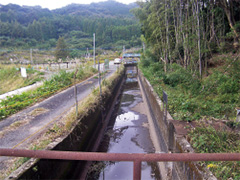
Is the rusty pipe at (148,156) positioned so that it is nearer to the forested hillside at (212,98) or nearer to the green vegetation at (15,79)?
the forested hillside at (212,98)

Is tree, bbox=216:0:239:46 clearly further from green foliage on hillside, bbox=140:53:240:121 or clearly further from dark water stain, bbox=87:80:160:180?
dark water stain, bbox=87:80:160:180

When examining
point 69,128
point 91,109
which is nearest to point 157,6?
point 91,109

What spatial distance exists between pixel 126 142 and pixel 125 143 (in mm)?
103

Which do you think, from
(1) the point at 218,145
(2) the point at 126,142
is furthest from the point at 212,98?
(1) the point at 218,145

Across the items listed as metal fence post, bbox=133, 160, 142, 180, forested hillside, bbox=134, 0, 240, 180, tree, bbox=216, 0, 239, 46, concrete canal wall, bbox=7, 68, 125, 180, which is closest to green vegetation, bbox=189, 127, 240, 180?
forested hillside, bbox=134, 0, 240, 180

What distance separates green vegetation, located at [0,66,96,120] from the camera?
23.7 feet

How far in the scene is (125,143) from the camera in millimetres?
7273

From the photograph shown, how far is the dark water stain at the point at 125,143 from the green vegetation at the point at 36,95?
3.41m

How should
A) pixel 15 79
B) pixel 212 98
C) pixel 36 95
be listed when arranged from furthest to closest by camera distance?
pixel 15 79, pixel 36 95, pixel 212 98

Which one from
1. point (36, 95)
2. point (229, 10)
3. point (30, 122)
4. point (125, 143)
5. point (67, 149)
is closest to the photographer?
point (67, 149)

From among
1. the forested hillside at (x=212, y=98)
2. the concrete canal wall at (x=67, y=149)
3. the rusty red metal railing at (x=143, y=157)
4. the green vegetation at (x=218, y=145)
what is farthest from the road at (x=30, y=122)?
the forested hillside at (x=212, y=98)

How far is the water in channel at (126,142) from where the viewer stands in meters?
5.33

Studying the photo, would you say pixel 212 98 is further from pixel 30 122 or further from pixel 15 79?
pixel 15 79

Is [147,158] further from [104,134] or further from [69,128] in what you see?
[104,134]
